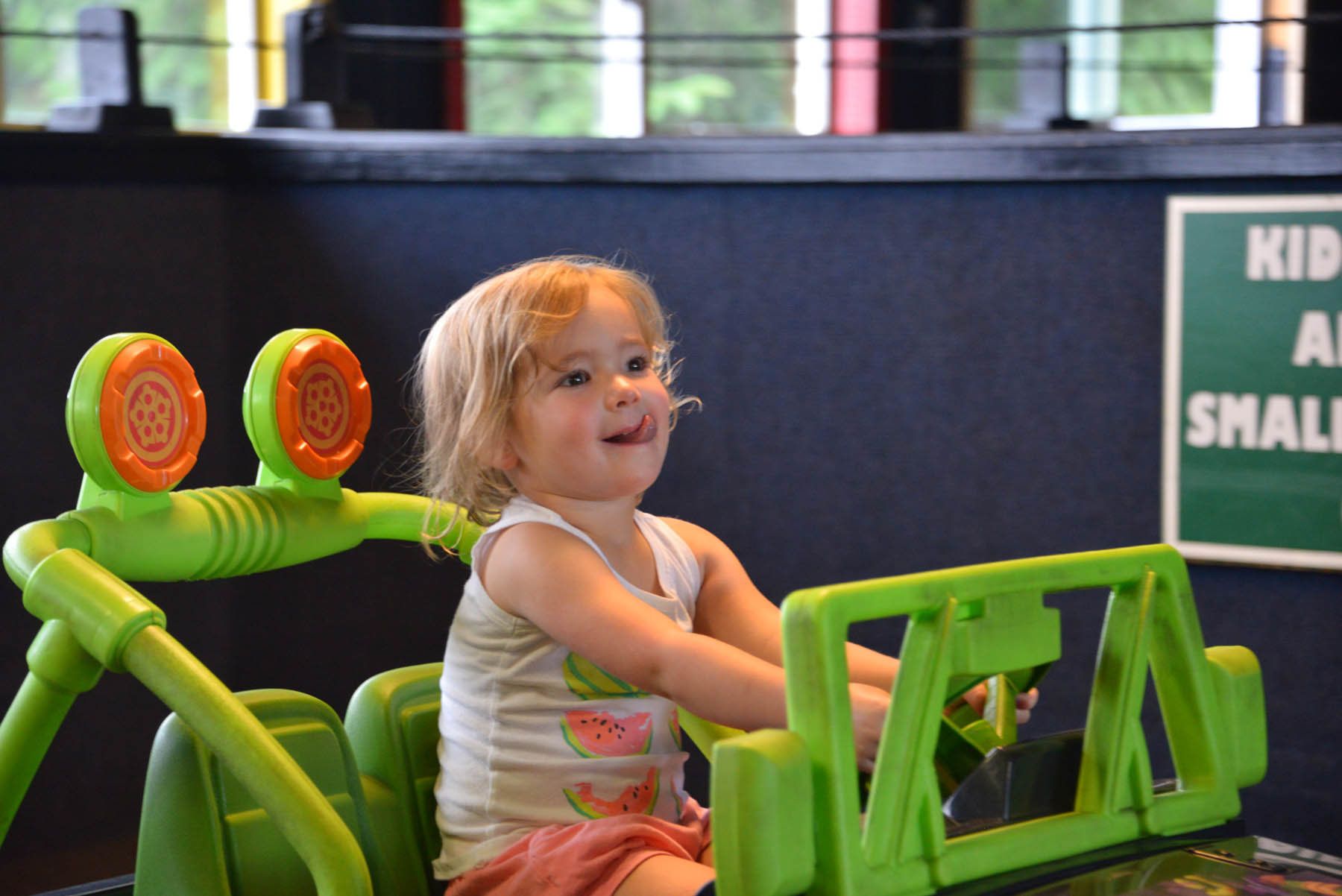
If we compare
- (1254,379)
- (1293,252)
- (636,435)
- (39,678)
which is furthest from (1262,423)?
(39,678)

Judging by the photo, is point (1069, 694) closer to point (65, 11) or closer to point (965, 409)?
point (965, 409)

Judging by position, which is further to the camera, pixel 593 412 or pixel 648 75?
pixel 648 75

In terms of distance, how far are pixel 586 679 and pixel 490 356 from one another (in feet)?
0.84

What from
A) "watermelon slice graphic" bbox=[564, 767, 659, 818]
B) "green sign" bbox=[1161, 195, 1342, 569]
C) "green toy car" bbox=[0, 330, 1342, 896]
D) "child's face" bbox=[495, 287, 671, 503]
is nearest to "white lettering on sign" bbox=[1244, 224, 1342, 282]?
"green sign" bbox=[1161, 195, 1342, 569]

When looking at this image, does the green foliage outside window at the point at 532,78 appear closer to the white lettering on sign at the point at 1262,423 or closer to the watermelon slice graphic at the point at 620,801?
the white lettering on sign at the point at 1262,423

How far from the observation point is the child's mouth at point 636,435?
3.58ft

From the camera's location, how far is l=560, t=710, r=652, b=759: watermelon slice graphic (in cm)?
109

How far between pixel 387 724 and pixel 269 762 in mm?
230

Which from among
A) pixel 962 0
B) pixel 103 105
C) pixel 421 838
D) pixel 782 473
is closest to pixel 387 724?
pixel 421 838

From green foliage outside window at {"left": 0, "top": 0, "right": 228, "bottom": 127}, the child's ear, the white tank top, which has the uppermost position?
green foliage outside window at {"left": 0, "top": 0, "right": 228, "bottom": 127}

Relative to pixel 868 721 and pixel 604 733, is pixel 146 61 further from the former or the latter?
pixel 868 721

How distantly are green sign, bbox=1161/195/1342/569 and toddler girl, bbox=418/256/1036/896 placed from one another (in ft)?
2.76

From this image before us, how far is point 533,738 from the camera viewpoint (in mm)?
1088

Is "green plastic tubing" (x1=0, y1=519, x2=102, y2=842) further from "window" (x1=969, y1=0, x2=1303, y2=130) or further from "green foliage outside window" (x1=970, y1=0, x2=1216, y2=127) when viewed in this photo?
"green foliage outside window" (x1=970, y1=0, x2=1216, y2=127)
